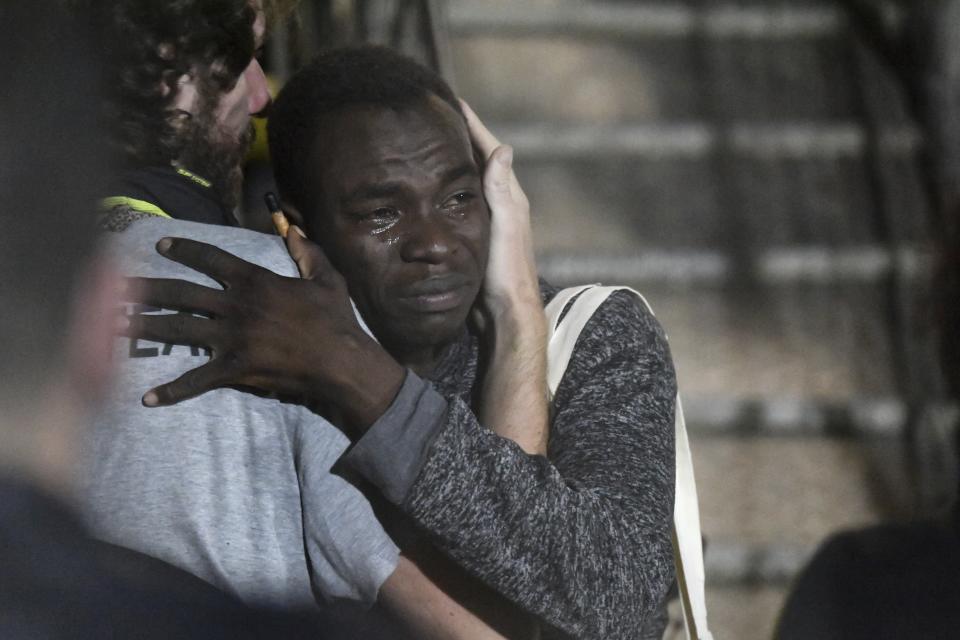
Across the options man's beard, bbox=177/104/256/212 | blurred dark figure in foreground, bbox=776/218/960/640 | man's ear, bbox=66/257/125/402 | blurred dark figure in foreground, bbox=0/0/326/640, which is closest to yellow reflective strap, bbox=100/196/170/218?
man's beard, bbox=177/104/256/212

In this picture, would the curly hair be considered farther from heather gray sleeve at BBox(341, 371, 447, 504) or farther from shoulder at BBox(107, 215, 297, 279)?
heather gray sleeve at BBox(341, 371, 447, 504)

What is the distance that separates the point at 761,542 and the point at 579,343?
1652 mm

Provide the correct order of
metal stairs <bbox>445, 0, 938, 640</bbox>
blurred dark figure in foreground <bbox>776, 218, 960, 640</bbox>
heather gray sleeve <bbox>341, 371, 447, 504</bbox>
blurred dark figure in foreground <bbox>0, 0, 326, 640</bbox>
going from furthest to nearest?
metal stairs <bbox>445, 0, 938, 640</bbox>
heather gray sleeve <bbox>341, 371, 447, 504</bbox>
blurred dark figure in foreground <bbox>776, 218, 960, 640</bbox>
blurred dark figure in foreground <bbox>0, 0, 326, 640</bbox>

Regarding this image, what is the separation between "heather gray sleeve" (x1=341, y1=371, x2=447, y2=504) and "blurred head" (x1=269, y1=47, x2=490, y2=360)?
0.44 m

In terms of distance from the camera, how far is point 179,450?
1.64m

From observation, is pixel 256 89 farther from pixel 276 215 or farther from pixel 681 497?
pixel 681 497

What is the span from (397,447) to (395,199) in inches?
22.0

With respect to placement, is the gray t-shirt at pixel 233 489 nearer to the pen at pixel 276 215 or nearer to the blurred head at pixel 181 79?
the blurred head at pixel 181 79

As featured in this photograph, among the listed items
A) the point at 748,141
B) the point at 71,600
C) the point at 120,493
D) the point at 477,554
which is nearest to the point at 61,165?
the point at 71,600

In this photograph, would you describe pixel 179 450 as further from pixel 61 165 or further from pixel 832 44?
pixel 832 44

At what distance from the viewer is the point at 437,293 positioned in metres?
2.14

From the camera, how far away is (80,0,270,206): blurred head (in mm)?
1930

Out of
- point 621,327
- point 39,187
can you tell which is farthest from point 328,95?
point 39,187

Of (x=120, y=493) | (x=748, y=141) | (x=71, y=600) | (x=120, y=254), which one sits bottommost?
(x=748, y=141)
